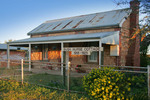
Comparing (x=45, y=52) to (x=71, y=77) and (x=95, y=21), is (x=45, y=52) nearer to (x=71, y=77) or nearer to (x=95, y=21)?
(x=95, y=21)

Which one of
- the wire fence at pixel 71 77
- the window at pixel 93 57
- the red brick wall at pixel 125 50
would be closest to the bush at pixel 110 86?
the wire fence at pixel 71 77

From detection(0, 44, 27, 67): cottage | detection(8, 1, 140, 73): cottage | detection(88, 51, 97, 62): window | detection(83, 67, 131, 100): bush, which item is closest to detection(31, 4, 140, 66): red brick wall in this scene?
detection(8, 1, 140, 73): cottage

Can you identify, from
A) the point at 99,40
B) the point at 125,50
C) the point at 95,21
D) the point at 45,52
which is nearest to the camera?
the point at 99,40

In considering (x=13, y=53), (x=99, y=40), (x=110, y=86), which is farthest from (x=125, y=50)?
(x=13, y=53)

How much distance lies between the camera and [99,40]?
9.17m

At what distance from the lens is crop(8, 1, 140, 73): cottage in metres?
9.82

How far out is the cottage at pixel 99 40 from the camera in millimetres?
9823

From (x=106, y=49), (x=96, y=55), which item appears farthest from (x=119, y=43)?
(x=96, y=55)

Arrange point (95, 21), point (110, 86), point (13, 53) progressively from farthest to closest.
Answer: point (13, 53), point (95, 21), point (110, 86)

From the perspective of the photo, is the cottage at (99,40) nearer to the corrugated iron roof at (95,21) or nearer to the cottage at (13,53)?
the corrugated iron roof at (95,21)

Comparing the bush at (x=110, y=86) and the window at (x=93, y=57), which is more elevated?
the window at (x=93, y=57)

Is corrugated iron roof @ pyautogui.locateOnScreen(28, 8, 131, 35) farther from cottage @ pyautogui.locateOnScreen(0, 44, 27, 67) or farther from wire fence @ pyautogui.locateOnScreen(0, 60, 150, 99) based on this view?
wire fence @ pyautogui.locateOnScreen(0, 60, 150, 99)

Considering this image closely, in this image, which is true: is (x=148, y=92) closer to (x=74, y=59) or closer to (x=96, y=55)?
(x=96, y=55)

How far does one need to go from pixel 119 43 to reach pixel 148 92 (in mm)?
7228
